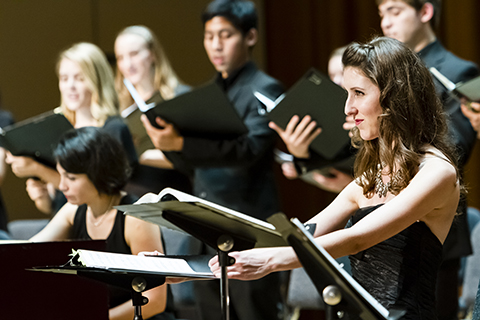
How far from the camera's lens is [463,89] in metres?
2.24

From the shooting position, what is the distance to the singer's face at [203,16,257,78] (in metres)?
2.93

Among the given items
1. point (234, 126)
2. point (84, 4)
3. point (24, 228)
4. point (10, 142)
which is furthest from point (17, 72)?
point (234, 126)

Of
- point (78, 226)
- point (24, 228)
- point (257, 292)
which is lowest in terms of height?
point (257, 292)

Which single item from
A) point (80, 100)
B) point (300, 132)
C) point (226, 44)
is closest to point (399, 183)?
point (300, 132)

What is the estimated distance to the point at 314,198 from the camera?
5.05m

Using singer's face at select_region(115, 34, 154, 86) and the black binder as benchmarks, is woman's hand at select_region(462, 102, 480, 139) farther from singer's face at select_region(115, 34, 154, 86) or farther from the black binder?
singer's face at select_region(115, 34, 154, 86)

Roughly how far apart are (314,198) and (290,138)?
2.58 meters

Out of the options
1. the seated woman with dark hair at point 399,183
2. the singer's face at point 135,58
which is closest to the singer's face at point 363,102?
the seated woman with dark hair at point 399,183

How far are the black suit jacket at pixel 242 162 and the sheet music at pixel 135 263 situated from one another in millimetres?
1056

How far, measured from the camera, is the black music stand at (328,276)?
1165 mm

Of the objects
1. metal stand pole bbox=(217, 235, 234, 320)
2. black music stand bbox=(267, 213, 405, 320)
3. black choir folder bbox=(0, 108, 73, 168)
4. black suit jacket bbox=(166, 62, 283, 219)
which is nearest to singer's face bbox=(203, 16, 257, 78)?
black suit jacket bbox=(166, 62, 283, 219)

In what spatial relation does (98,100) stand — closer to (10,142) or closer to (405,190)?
(10,142)

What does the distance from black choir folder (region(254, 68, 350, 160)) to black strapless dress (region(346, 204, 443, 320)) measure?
2.59 feet

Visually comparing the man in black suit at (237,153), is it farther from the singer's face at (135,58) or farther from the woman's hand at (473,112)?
the woman's hand at (473,112)
